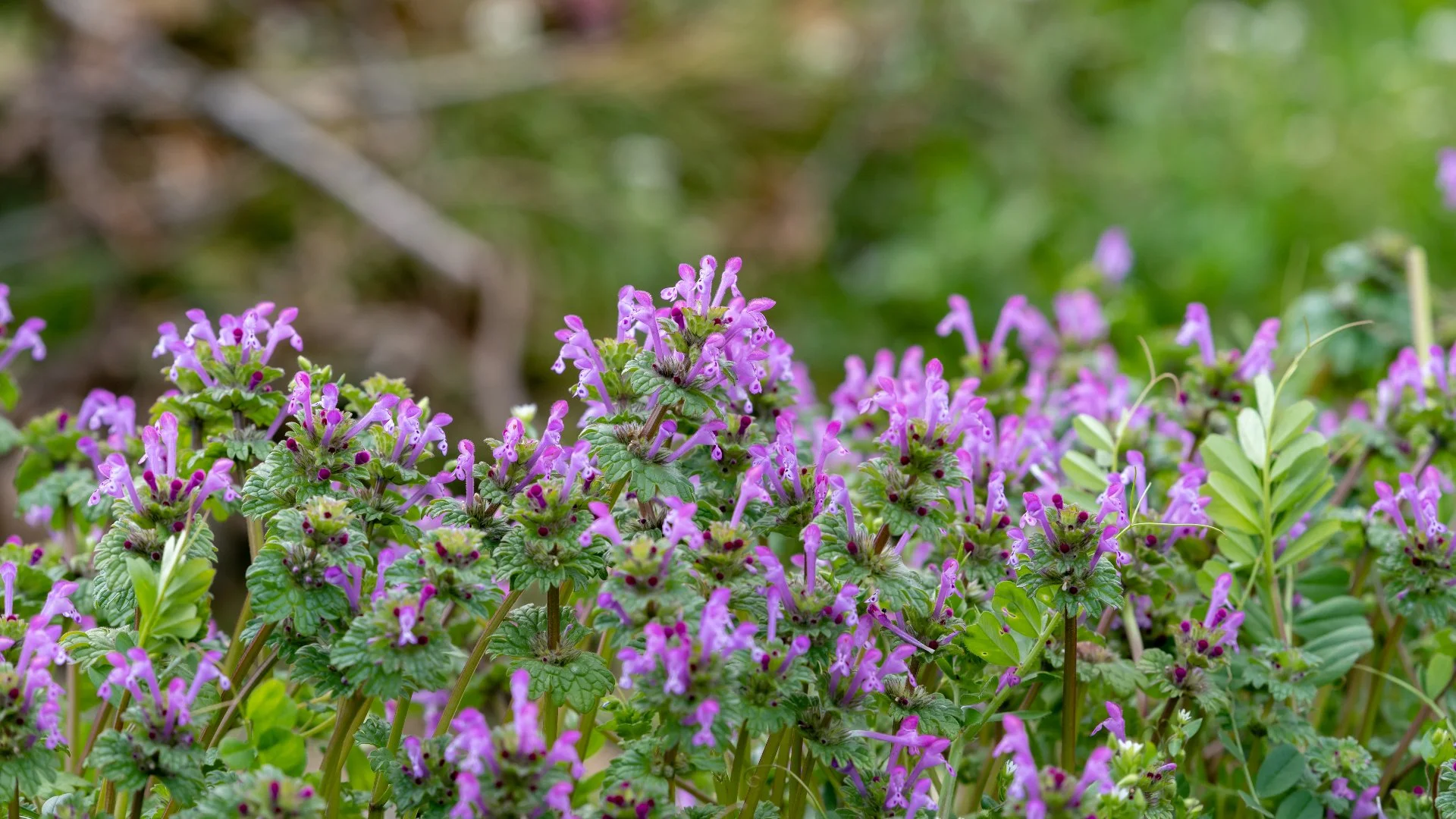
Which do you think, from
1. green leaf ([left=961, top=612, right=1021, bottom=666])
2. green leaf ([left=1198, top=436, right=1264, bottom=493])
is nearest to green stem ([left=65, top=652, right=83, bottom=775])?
green leaf ([left=961, top=612, right=1021, bottom=666])

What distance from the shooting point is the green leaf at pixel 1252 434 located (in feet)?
3.29

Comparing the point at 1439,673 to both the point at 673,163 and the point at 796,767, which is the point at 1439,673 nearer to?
the point at 796,767

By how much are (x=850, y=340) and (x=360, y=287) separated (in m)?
1.37

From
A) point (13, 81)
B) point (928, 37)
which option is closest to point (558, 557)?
point (13, 81)

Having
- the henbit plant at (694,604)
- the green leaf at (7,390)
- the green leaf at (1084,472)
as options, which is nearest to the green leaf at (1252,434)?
the henbit plant at (694,604)

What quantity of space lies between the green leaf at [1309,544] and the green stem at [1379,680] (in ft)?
0.28

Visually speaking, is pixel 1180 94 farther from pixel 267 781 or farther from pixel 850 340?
pixel 267 781

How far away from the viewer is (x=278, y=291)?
336 centimetres

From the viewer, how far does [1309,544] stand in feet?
3.35

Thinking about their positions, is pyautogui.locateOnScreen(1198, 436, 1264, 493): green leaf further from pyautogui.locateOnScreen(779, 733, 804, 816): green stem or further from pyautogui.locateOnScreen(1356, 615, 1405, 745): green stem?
pyautogui.locateOnScreen(779, 733, 804, 816): green stem

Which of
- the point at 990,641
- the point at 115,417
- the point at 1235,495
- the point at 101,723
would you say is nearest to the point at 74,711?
the point at 101,723

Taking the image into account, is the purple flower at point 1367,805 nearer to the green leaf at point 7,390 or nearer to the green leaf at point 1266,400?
the green leaf at point 1266,400

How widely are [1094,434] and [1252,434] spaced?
0.39 feet

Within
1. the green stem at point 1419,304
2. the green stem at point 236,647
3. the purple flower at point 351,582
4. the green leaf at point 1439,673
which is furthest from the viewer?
the green stem at point 1419,304
